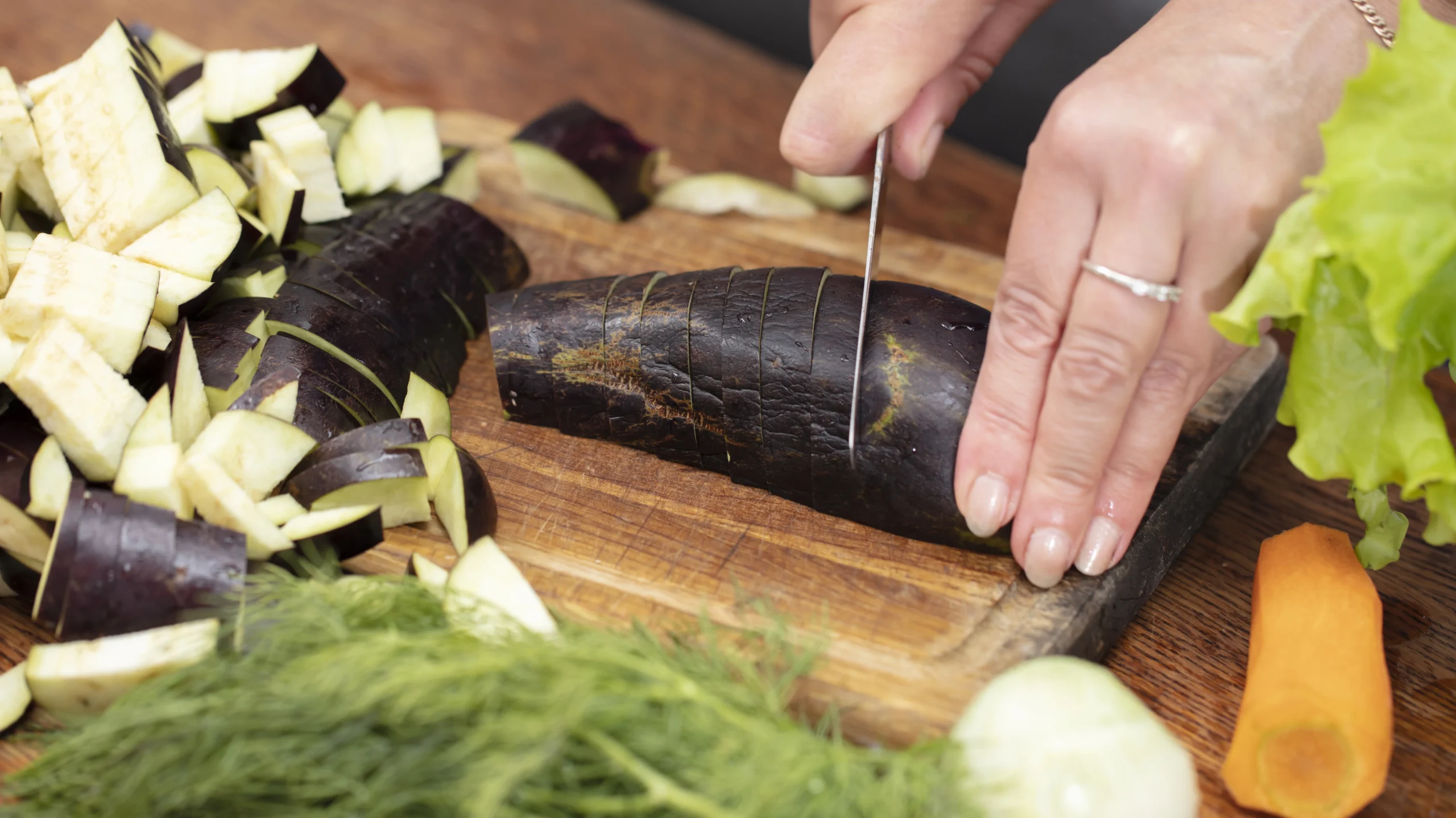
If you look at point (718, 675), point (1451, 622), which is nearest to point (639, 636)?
point (718, 675)

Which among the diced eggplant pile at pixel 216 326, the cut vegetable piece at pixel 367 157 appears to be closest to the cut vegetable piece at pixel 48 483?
the diced eggplant pile at pixel 216 326

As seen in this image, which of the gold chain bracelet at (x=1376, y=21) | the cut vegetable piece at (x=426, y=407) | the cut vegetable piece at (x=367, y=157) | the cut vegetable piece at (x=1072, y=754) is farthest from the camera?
the cut vegetable piece at (x=367, y=157)

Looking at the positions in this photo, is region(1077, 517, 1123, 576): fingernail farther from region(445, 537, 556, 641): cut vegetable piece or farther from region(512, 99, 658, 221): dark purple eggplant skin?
region(512, 99, 658, 221): dark purple eggplant skin

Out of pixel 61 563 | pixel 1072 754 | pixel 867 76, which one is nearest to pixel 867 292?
pixel 867 76

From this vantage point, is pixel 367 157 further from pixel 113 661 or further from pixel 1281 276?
pixel 1281 276

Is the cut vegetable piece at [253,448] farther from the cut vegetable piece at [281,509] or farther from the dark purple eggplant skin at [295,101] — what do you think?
the dark purple eggplant skin at [295,101]

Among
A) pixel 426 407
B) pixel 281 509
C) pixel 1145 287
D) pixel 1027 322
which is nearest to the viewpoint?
pixel 1145 287
